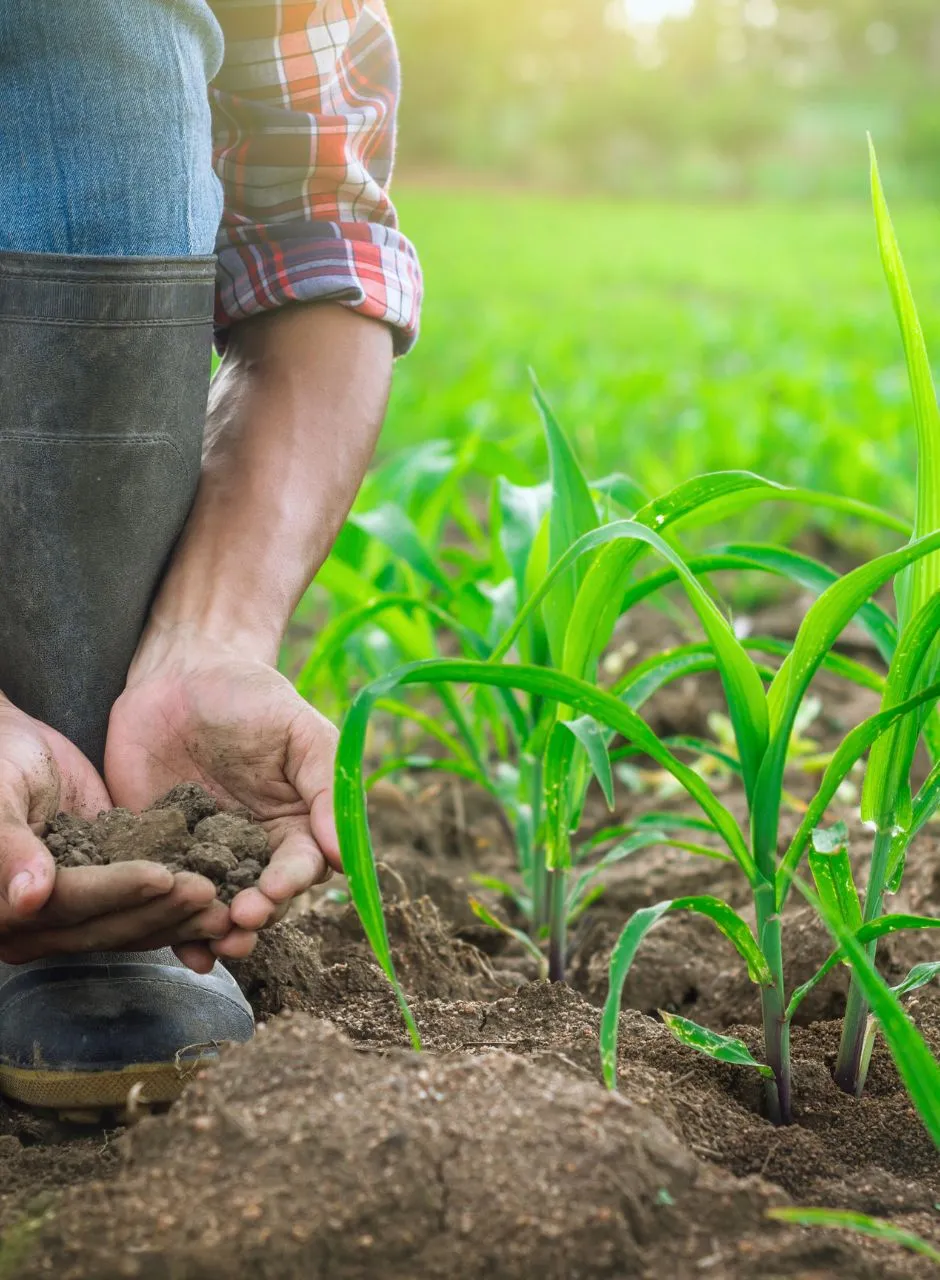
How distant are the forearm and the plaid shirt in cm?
4

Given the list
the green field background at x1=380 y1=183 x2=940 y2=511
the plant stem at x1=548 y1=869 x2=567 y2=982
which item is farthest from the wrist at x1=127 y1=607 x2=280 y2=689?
the green field background at x1=380 y1=183 x2=940 y2=511

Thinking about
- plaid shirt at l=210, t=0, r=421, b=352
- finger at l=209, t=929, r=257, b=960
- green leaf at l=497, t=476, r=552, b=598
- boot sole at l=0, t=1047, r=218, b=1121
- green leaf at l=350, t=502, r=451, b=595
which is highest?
plaid shirt at l=210, t=0, r=421, b=352

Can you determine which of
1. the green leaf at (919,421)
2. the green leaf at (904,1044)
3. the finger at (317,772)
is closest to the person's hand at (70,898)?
the finger at (317,772)

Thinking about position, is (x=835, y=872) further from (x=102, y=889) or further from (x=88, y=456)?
(x=88, y=456)

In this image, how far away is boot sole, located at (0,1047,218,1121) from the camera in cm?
105

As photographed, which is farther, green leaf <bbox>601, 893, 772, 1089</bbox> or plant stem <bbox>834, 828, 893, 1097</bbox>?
plant stem <bbox>834, 828, 893, 1097</bbox>

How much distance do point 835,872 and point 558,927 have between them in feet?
1.43

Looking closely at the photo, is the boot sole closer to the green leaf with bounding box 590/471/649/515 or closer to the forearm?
the forearm

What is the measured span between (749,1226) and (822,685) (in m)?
1.76

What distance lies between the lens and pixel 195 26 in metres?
1.30

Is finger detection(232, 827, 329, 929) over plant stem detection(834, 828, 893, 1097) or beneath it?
over

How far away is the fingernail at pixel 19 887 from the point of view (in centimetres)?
93

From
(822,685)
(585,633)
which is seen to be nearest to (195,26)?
(585,633)

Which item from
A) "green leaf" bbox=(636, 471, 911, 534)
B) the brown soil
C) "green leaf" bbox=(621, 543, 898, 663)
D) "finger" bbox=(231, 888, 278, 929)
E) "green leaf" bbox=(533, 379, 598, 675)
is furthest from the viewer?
"green leaf" bbox=(533, 379, 598, 675)
